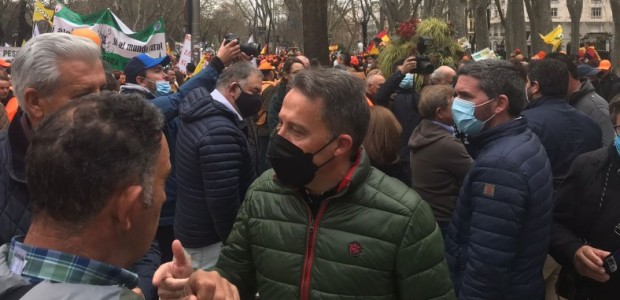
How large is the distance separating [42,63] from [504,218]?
2208mm

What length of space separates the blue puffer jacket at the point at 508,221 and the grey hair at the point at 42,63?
2006mm

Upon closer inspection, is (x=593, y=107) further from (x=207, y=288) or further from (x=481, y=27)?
(x=481, y=27)

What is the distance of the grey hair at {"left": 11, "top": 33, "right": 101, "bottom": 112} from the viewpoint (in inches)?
98.6

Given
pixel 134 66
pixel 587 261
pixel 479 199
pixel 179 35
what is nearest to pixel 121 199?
pixel 479 199

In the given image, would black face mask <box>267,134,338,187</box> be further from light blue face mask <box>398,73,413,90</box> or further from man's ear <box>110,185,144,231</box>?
light blue face mask <box>398,73,413,90</box>

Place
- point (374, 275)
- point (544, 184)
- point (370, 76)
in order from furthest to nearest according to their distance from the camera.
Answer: point (370, 76) < point (544, 184) < point (374, 275)

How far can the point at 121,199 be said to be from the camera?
4.56 ft

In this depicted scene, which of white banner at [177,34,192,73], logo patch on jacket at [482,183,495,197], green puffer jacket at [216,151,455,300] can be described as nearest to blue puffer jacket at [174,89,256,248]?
green puffer jacket at [216,151,455,300]

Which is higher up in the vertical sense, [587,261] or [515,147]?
[515,147]

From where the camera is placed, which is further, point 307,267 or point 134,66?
point 134,66

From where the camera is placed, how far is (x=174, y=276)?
164 centimetres

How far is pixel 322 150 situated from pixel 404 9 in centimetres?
3246

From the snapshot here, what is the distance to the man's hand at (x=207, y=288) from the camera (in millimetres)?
1546

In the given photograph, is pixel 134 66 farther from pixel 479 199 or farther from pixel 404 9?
pixel 404 9
